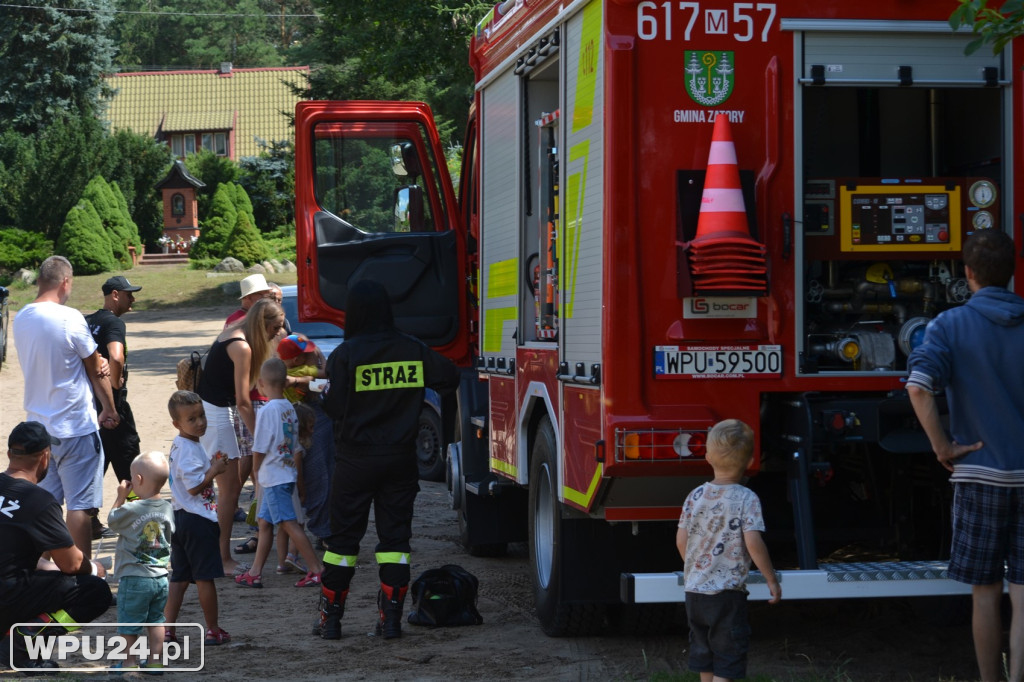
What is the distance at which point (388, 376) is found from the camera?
23.1 feet

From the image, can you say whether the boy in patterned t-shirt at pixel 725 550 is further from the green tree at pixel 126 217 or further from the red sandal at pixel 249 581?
the green tree at pixel 126 217

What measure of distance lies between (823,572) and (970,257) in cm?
133

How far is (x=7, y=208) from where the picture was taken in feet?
164

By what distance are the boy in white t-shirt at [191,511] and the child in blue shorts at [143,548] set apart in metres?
0.31

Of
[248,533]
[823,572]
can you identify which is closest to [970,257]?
[823,572]

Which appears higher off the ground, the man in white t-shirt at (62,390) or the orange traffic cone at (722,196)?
the orange traffic cone at (722,196)

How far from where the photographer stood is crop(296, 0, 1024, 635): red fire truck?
5.70 meters

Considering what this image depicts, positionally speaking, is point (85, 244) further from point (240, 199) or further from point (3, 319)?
point (3, 319)

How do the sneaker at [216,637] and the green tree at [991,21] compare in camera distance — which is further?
the sneaker at [216,637]

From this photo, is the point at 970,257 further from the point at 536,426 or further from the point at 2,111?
the point at 2,111

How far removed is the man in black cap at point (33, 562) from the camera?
598 cm

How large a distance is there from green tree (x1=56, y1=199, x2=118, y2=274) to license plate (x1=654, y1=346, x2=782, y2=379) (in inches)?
1554

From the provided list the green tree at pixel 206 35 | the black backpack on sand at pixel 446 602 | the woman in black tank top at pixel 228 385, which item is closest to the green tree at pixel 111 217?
the green tree at pixel 206 35

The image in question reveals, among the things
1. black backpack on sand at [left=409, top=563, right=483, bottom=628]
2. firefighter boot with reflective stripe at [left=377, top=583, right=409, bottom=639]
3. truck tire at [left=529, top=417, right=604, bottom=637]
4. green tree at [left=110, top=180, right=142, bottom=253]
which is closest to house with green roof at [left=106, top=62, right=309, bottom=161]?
green tree at [left=110, top=180, right=142, bottom=253]
